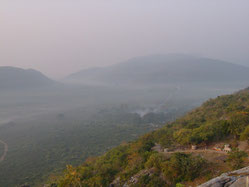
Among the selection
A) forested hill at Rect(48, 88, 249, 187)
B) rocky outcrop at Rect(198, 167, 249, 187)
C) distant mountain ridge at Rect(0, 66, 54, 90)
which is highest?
distant mountain ridge at Rect(0, 66, 54, 90)

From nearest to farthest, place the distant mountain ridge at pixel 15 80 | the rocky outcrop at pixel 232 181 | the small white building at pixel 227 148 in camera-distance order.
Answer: the rocky outcrop at pixel 232 181
the small white building at pixel 227 148
the distant mountain ridge at pixel 15 80

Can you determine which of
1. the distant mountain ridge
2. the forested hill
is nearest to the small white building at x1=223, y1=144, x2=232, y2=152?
the forested hill

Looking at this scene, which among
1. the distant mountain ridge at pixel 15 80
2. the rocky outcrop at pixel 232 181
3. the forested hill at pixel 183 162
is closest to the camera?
the rocky outcrop at pixel 232 181

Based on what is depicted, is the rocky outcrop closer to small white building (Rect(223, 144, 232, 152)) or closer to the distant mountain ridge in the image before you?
small white building (Rect(223, 144, 232, 152))

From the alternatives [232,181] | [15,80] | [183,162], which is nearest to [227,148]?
[183,162]

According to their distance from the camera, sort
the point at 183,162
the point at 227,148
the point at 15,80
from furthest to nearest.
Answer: the point at 15,80 → the point at 227,148 → the point at 183,162

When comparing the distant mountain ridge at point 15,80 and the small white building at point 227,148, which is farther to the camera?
the distant mountain ridge at point 15,80

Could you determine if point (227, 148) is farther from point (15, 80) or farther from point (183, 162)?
point (15, 80)

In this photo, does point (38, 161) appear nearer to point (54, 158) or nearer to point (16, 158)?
point (54, 158)

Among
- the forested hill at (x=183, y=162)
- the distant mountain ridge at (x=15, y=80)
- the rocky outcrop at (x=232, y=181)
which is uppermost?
the distant mountain ridge at (x=15, y=80)

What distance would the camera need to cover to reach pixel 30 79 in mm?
195875

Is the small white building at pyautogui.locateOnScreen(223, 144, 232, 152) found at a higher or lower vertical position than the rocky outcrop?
lower

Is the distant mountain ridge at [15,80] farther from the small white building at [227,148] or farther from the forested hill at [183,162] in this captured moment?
the small white building at [227,148]

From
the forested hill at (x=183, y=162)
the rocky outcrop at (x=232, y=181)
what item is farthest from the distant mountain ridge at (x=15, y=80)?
the rocky outcrop at (x=232, y=181)
